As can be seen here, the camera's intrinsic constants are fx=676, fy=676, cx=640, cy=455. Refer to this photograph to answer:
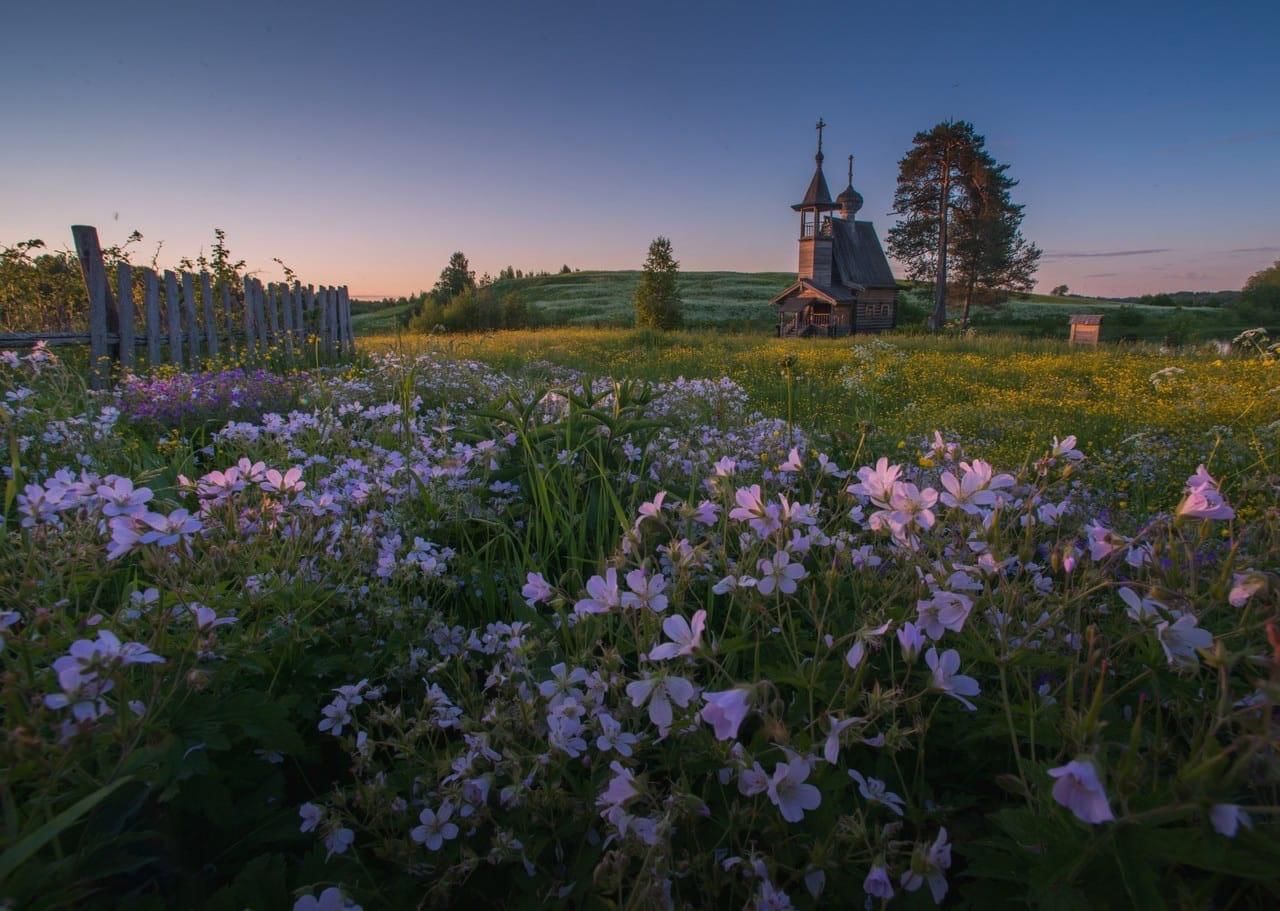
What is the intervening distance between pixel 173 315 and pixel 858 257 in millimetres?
36141

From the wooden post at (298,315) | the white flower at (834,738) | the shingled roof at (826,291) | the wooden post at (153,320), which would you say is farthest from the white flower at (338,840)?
the shingled roof at (826,291)

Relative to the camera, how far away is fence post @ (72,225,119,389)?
24.2 feet

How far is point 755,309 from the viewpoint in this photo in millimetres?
54312

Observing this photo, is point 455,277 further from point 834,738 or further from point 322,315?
point 834,738

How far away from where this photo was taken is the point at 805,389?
29.7 feet

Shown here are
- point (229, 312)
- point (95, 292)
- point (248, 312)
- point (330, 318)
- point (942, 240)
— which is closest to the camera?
point (95, 292)

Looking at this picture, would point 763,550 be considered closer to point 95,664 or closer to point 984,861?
point 984,861

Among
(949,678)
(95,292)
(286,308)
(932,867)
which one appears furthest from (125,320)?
(932,867)

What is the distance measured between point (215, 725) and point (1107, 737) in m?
1.62

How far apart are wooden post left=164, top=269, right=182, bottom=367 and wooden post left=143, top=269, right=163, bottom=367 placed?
223 mm

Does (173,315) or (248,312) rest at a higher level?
(248,312)

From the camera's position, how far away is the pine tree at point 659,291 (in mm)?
39750

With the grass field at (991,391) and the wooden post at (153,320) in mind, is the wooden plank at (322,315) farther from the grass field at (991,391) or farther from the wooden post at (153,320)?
the wooden post at (153,320)

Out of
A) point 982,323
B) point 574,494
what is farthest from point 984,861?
point 982,323
